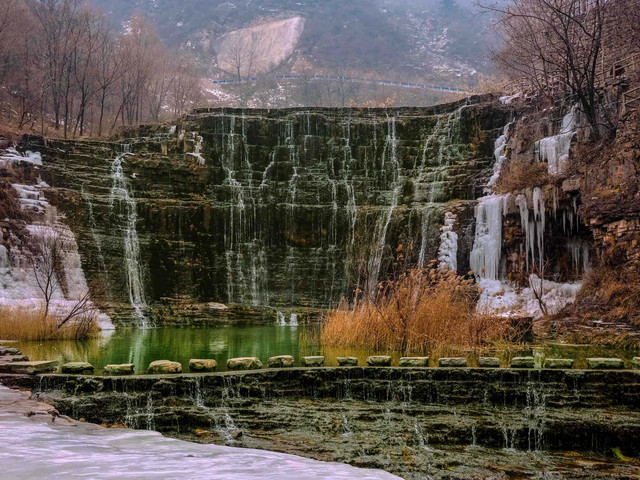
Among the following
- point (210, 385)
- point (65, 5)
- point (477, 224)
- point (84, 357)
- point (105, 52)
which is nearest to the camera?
point (210, 385)

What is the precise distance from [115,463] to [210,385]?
3256 millimetres

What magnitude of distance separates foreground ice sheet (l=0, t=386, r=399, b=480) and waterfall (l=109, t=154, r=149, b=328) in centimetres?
1645

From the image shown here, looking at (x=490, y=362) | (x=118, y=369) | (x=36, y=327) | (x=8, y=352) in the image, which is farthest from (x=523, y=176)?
(x=8, y=352)

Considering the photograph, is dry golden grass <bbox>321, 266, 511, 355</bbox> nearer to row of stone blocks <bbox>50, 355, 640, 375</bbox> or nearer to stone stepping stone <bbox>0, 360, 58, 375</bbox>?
row of stone blocks <bbox>50, 355, 640, 375</bbox>

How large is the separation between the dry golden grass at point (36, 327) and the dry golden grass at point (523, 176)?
12.7m

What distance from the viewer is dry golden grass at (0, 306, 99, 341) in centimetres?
1179

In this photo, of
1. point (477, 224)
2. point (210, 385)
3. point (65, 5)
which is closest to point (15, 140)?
point (65, 5)

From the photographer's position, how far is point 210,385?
618cm

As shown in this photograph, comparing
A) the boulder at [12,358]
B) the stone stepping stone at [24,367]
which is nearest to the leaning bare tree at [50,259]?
the boulder at [12,358]

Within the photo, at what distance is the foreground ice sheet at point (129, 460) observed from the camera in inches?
106

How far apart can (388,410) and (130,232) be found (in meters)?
16.9

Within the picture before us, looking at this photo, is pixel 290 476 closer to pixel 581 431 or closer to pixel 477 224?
pixel 581 431

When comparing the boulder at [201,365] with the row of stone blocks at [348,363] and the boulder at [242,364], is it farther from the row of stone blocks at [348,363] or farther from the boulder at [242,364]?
the boulder at [242,364]

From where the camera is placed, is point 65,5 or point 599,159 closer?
point 599,159
